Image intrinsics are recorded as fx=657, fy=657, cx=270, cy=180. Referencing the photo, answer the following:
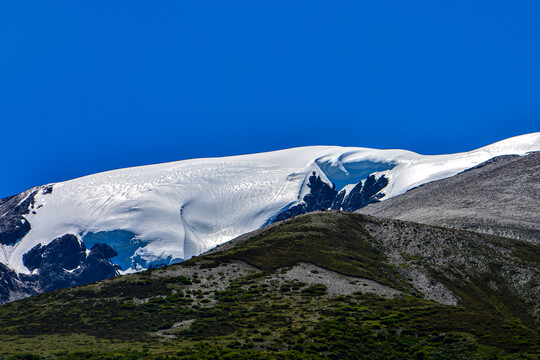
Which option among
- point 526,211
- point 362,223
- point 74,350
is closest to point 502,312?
point 362,223

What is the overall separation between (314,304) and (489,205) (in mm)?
99698

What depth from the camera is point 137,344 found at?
2339 inches

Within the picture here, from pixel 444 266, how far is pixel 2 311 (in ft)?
212

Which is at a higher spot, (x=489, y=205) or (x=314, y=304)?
(x=489, y=205)

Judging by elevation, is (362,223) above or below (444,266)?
above

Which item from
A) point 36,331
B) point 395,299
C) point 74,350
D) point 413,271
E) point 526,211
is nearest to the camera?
point 74,350

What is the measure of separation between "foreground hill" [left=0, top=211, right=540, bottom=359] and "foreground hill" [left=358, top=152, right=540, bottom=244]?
19140 mm

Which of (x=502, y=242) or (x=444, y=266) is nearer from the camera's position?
(x=444, y=266)

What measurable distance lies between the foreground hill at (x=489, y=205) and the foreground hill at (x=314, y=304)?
62.8ft

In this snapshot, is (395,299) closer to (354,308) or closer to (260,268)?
(354,308)

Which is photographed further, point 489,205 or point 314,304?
point 489,205

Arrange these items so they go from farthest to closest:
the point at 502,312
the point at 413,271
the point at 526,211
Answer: the point at 526,211 → the point at 413,271 → the point at 502,312

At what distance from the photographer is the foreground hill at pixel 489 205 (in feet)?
454

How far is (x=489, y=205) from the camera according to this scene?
532ft
